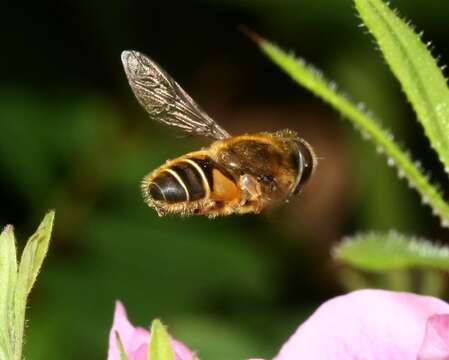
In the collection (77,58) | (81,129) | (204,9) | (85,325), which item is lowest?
(85,325)

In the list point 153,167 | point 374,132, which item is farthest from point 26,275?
point 153,167

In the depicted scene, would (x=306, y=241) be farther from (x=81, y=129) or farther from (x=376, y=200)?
(x=81, y=129)

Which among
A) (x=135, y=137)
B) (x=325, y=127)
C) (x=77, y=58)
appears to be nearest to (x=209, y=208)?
(x=135, y=137)

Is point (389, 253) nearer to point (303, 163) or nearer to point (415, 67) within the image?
point (303, 163)

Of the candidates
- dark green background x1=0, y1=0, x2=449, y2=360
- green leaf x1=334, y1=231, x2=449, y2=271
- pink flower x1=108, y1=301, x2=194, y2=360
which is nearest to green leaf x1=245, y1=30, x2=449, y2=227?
green leaf x1=334, y1=231, x2=449, y2=271

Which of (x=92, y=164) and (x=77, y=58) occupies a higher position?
(x=77, y=58)

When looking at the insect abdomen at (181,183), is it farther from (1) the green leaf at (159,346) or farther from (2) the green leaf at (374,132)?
(1) the green leaf at (159,346)
